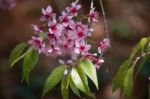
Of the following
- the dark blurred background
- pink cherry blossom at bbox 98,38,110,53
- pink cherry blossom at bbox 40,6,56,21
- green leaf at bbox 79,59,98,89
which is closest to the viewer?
green leaf at bbox 79,59,98,89

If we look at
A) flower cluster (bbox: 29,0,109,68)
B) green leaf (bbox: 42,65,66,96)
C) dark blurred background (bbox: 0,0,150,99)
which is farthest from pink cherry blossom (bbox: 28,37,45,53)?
dark blurred background (bbox: 0,0,150,99)

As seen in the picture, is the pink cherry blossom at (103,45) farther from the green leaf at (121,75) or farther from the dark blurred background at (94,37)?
the dark blurred background at (94,37)

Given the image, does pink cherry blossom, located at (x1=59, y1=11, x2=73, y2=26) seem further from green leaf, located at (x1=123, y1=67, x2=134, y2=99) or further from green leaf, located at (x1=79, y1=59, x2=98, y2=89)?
green leaf, located at (x1=123, y1=67, x2=134, y2=99)

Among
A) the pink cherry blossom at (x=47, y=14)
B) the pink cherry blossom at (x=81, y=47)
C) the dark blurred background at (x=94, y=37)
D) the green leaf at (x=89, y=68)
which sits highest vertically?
the pink cherry blossom at (x=47, y=14)

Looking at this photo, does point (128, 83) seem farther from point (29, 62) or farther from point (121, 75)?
point (29, 62)

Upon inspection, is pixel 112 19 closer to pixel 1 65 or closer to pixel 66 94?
pixel 1 65

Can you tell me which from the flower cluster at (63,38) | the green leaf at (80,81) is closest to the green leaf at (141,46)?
the flower cluster at (63,38)
